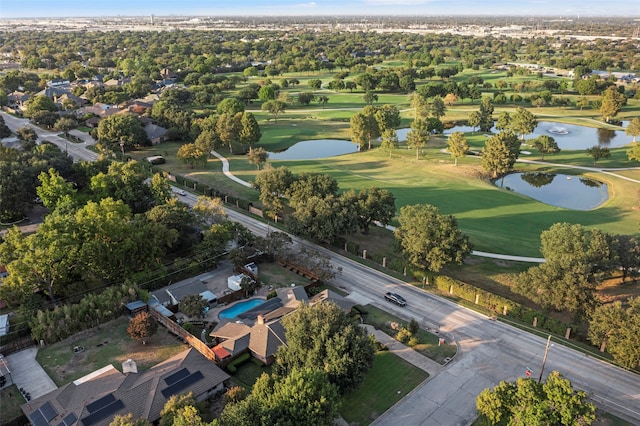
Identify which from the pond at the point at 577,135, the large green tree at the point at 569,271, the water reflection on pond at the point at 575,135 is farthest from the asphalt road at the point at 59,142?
the pond at the point at 577,135

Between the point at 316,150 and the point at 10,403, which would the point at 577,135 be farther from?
the point at 10,403

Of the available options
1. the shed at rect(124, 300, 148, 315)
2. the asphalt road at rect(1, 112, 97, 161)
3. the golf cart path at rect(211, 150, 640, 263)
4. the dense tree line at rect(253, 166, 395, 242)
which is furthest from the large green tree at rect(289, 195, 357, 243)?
the asphalt road at rect(1, 112, 97, 161)

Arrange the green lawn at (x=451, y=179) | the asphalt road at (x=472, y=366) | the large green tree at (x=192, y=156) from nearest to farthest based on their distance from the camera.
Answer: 1. the asphalt road at (x=472, y=366)
2. the green lawn at (x=451, y=179)
3. the large green tree at (x=192, y=156)

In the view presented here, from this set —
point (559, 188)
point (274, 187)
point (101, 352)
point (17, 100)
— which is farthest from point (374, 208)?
point (17, 100)

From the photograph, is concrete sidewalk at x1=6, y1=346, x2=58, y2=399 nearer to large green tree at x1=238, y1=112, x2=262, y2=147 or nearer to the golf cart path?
the golf cart path

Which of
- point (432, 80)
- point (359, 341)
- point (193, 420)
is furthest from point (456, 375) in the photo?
point (432, 80)

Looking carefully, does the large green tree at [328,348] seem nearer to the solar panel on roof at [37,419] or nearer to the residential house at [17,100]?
the solar panel on roof at [37,419]
